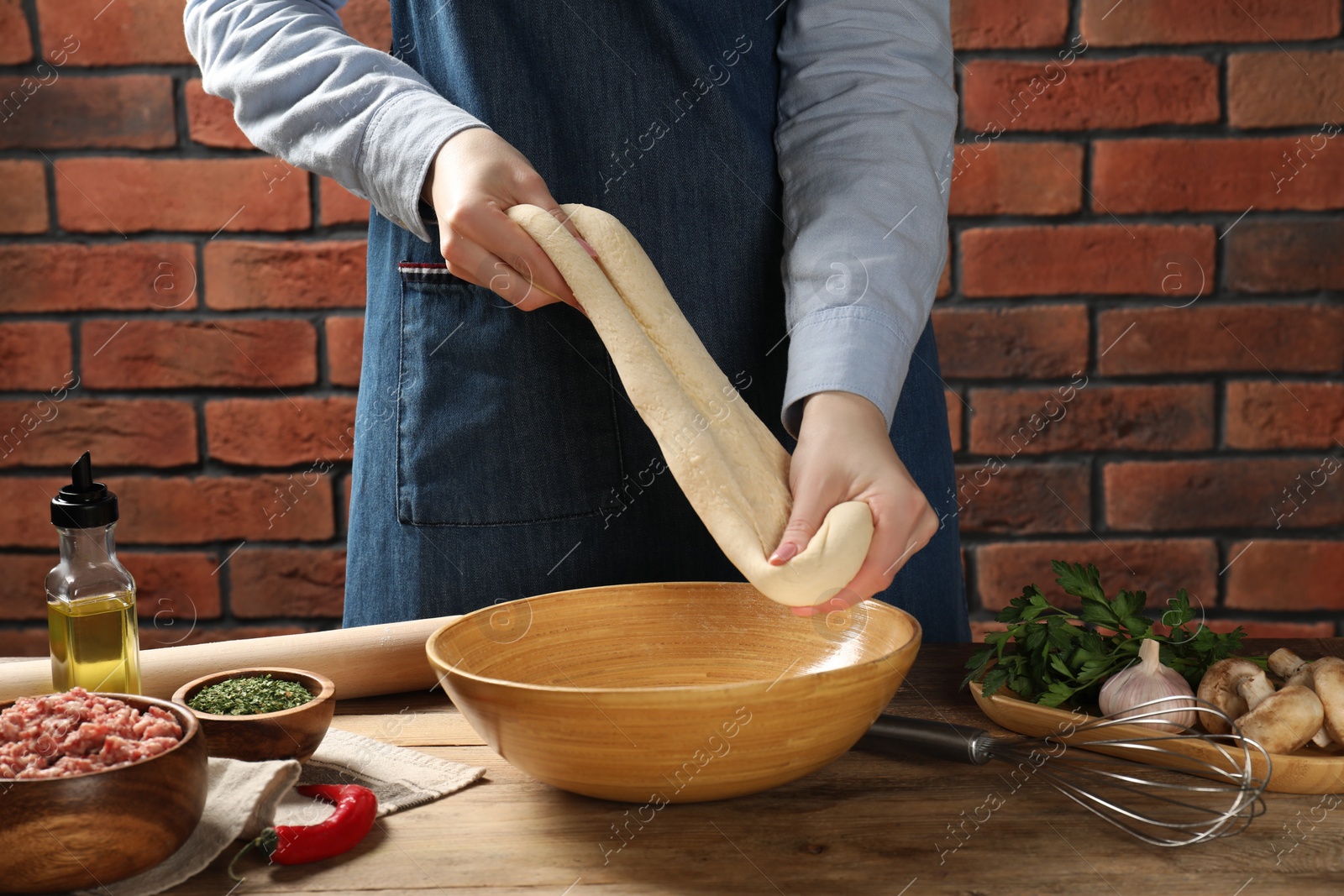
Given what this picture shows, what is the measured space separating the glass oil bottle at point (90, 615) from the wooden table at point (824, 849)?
0.62 ft

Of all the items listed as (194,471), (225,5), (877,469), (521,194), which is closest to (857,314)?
(877,469)

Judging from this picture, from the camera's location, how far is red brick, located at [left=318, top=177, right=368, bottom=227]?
136cm

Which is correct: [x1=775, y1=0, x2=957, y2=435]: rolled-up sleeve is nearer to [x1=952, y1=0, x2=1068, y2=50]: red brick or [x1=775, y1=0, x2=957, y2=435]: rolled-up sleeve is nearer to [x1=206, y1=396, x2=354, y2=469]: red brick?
[x1=952, y1=0, x2=1068, y2=50]: red brick

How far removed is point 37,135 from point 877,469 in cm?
120

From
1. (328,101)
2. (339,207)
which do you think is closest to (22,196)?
(339,207)

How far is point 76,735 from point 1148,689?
22.0 inches

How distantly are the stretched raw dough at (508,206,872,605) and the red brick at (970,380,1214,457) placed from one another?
0.73 metres

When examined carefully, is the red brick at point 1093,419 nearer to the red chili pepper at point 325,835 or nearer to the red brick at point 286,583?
the red brick at point 286,583

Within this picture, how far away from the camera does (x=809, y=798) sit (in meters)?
0.59

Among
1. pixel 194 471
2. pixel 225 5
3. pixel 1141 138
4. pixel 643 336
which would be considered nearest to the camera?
pixel 643 336

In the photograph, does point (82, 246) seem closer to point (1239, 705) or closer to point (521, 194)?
point (521, 194)

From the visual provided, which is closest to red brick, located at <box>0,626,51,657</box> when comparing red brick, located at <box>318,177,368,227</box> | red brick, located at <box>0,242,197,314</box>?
red brick, located at <box>0,242,197,314</box>

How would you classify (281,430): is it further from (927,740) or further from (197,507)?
(927,740)

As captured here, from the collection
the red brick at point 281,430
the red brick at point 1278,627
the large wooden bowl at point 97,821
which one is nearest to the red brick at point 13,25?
the red brick at point 281,430
